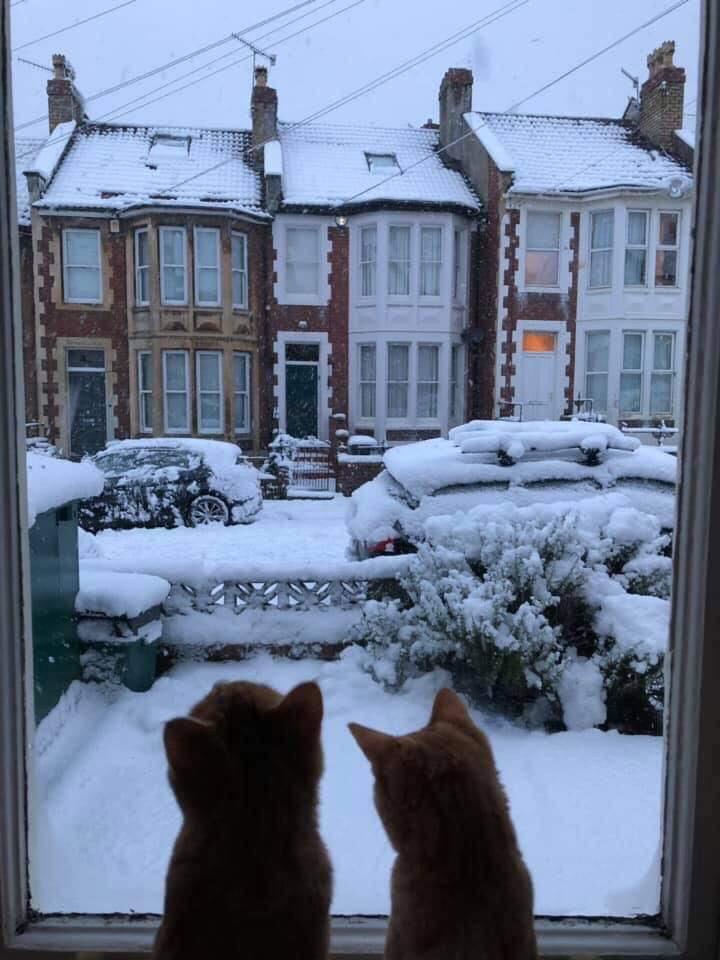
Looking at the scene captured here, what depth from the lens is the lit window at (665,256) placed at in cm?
543

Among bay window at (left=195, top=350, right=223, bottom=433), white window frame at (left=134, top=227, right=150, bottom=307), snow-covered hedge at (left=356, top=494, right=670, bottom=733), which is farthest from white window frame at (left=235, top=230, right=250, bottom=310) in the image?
snow-covered hedge at (left=356, top=494, right=670, bottom=733)

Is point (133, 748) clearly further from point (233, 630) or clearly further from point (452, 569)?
point (452, 569)

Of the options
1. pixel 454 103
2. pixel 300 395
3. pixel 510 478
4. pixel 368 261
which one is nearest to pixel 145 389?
pixel 300 395

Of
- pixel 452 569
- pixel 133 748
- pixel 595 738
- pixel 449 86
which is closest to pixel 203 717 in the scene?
pixel 133 748

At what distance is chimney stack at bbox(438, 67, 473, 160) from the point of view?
6105 mm

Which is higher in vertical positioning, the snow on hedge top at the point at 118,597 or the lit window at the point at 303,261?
the lit window at the point at 303,261

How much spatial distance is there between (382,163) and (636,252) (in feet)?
8.27

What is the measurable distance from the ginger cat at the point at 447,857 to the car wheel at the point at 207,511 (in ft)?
12.8

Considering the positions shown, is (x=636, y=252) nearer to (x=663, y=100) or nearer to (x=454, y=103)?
(x=454, y=103)

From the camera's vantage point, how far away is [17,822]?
28.6 inches

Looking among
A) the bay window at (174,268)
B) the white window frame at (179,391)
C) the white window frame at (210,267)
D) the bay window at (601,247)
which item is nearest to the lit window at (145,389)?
the white window frame at (179,391)

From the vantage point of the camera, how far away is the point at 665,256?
19.5 ft

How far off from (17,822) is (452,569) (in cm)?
152

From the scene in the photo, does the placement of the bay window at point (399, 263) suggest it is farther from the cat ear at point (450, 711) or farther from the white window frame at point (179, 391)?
the cat ear at point (450, 711)
